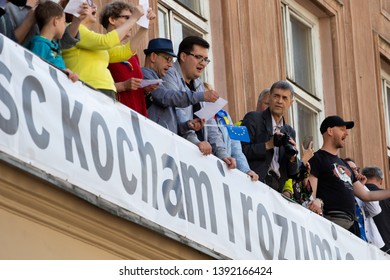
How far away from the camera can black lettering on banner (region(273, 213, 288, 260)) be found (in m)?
14.1

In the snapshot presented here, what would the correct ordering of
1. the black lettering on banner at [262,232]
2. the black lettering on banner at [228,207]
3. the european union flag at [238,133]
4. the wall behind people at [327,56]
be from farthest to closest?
the wall behind people at [327,56] → the black lettering on banner at [262,232] → the european union flag at [238,133] → the black lettering on banner at [228,207]

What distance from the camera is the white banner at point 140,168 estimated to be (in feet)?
36.0

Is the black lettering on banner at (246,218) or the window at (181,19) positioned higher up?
the window at (181,19)

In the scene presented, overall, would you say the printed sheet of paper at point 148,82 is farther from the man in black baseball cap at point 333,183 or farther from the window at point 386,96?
the window at point 386,96

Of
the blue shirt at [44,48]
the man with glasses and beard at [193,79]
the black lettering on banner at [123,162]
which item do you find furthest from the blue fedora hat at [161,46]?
the blue shirt at [44,48]

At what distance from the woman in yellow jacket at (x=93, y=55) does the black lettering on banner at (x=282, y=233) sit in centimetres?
233

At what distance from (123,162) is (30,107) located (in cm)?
111

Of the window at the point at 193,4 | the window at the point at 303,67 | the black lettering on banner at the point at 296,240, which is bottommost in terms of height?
the black lettering on banner at the point at 296,240

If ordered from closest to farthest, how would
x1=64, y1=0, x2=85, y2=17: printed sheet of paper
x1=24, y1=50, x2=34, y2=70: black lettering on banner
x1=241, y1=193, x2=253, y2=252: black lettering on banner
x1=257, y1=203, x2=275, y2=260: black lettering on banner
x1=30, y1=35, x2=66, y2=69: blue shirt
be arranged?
x1=24, y1=50, x2=34, y2=70: black lettering on banner → x1=30, y1=35, x2=66, y2=69: blue shirt → x1=64, y1=0, x2=85, y2=17: printed sheet of paper → x1=241, y1=193, x2=253, y2=252: black lettering on banner → x1=257, y1=203, x2=275, y2=260: black lettering on banner

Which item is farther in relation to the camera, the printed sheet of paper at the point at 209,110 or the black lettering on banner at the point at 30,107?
the printed sheet of paper at the point at 209,110

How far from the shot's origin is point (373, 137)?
21172 millimetres

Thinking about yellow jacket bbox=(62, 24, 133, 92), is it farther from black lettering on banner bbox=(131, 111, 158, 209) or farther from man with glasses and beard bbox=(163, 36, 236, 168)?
man with glasses and beard bbox=(163, 36, 236, 168)

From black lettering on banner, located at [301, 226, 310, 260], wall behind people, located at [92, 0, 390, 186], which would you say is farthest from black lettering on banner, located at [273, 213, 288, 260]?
wall behind people, located at [92, 0, 390, 186]

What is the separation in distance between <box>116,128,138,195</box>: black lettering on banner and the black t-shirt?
3.78 metres
